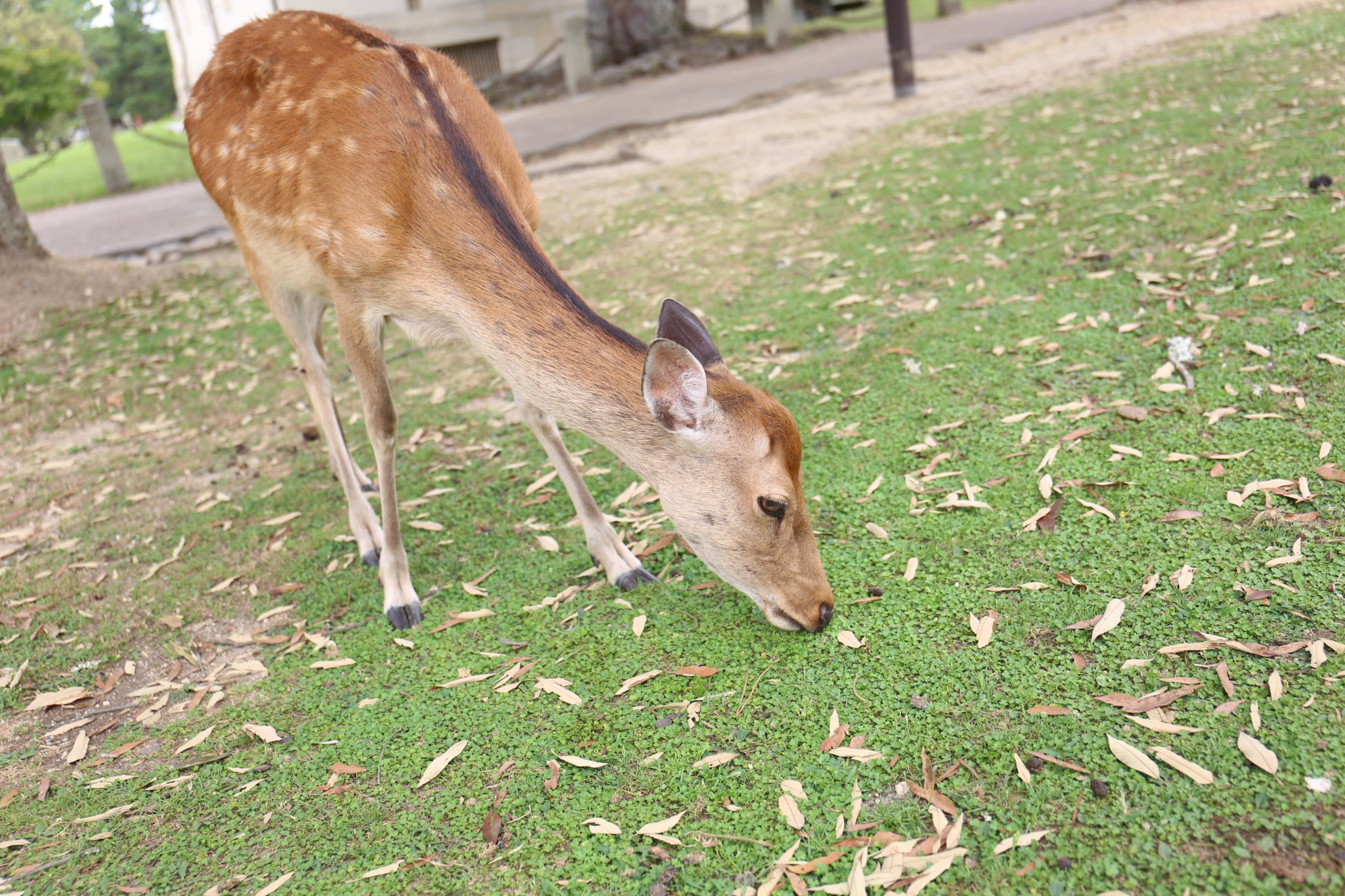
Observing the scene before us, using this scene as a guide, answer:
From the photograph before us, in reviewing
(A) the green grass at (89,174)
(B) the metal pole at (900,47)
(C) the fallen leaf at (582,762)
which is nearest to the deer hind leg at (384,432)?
(C) the fallen leaf at (582,762)

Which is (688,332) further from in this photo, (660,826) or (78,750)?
(78,750)

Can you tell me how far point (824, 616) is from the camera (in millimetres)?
2920

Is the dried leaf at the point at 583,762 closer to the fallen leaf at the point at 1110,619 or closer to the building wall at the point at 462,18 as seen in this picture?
the fallen leaf at the point at 1110,619

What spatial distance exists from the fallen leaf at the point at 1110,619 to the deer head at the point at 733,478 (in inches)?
28.9

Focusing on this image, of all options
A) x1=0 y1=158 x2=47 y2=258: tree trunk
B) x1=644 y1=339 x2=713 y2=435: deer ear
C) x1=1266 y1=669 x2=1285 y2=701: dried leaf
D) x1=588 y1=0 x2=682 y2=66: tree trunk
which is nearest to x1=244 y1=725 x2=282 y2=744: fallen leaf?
x1=644 y1=339 x2=713 y2=435: deer ear

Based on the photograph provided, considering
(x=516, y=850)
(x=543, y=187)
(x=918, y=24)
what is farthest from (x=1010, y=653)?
(x=918, y=24)

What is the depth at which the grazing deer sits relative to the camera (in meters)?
2.84

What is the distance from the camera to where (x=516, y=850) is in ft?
7.98

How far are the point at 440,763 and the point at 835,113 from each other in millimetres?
9798

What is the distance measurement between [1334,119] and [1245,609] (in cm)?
521

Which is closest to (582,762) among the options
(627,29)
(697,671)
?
(697,671)

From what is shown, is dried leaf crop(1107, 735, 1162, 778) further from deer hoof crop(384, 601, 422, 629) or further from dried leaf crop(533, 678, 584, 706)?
deer hoof crop(384, 601, 422, 629)

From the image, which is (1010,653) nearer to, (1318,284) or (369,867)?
(369,867)

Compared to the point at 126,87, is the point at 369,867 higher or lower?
lower
